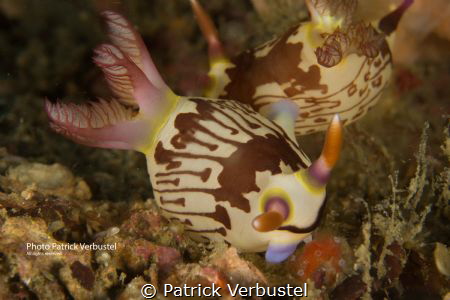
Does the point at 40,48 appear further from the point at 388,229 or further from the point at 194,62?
the point at 388,229

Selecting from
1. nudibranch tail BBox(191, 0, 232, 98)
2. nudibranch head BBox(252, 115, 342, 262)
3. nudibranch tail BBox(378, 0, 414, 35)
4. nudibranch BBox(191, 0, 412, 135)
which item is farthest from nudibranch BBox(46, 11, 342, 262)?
nudibranch tail BBox(378, 0, 414, 35)

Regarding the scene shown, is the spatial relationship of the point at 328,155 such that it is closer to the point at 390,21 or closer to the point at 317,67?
the point at 317,67

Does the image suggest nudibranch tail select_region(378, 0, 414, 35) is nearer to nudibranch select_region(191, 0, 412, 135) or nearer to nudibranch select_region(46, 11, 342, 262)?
nudibranch select_region(191, 0, 412, 135)

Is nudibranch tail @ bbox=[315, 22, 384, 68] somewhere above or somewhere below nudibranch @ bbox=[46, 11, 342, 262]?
above

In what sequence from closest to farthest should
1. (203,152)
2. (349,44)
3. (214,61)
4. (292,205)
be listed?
(292,205)
(203,152)
(349,44)
(214,61)

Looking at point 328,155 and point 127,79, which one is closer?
point 328,155

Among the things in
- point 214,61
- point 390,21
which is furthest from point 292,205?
point 390,21

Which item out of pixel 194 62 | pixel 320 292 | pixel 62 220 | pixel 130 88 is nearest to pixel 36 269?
pixel 62 220
